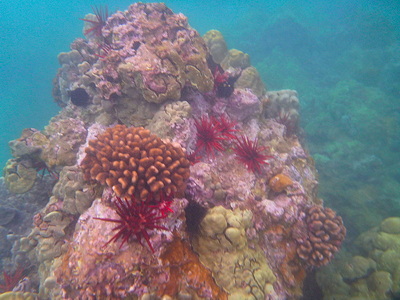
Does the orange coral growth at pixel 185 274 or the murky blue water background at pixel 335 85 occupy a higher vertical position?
the murky blue water background at pixel 335 85

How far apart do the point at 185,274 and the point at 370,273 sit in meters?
5.76

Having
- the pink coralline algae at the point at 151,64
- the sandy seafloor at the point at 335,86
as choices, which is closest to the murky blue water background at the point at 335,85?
the sandy seafloor at the point at 335,86

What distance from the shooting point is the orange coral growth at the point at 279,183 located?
4910 millimetres

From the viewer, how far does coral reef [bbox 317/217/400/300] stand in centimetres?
515

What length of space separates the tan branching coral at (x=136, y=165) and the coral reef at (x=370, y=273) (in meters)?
4.89

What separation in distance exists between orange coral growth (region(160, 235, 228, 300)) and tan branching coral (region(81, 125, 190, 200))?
88cm

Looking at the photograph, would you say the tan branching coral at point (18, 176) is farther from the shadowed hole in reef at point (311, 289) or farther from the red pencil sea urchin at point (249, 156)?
the shadowed hole in reef at point (311, 289)

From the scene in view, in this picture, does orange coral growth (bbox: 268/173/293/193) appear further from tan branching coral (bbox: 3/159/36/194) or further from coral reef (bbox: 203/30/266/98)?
tan branching coral (bbox: 3/159/36/194)

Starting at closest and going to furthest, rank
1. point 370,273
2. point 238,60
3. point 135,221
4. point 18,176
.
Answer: point 135,221 < point 370,273 < point 18,176 < point 238,60

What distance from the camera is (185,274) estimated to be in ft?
10.2

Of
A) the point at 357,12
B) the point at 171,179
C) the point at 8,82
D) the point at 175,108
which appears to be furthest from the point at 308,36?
the point at 8,82

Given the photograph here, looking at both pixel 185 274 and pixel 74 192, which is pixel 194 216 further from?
pixel 74 192

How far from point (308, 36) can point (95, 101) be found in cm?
3315

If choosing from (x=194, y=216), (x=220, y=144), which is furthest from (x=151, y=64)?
(x=194, y=216)
